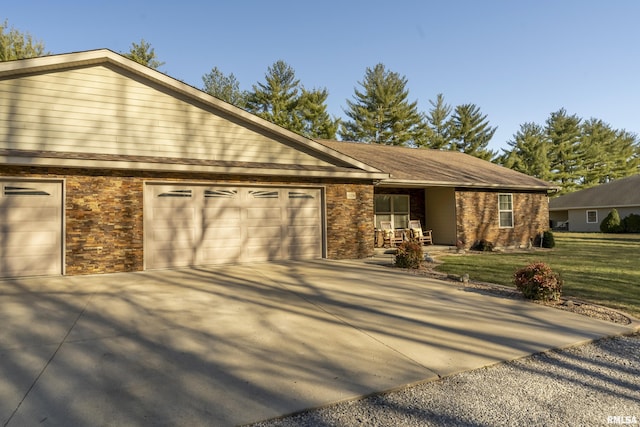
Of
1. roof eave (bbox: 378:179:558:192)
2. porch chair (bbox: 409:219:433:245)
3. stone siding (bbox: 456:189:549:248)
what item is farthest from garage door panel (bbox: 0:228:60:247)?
stone siding (bbox: 456:189:549:248)

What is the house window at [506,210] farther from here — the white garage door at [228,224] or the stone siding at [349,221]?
the white garage door at [228,224]

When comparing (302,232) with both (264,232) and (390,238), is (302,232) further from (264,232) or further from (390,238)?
(390,238)

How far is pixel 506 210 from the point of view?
15.6 m

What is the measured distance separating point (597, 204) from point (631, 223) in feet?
13.2

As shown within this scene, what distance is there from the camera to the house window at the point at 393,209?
50.3ft

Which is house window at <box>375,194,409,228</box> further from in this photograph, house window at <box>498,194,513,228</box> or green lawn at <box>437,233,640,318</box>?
house window at <box>498,194,513,228</box>

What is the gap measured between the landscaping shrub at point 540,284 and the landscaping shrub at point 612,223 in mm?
28257

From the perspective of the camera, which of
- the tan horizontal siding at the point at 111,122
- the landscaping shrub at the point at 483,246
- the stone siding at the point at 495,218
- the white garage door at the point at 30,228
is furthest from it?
the stone siding at the point at 495,218

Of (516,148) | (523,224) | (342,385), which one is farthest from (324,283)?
(516,148)

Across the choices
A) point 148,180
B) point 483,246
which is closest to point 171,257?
point 148,180

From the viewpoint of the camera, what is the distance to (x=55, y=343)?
4059mm

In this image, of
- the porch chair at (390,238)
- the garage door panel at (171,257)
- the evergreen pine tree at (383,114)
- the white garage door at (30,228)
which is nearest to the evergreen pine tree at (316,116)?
the evergreen pine tree at (383,114)

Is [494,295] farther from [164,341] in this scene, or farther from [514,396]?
[164,341]

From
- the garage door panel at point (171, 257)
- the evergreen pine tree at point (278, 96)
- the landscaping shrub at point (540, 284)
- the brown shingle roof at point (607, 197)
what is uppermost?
the evergreen pine tree at point (278, 96)
